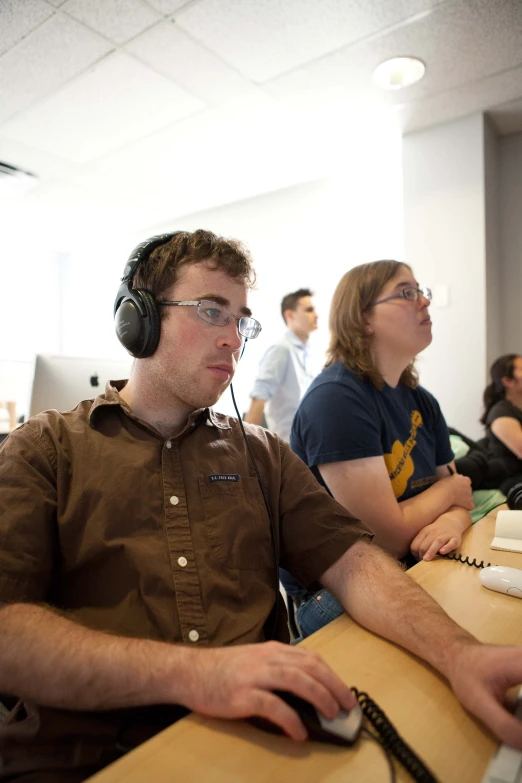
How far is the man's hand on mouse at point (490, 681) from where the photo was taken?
539mm

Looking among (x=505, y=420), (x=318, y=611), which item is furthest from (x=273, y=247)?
(x=318, y=611)

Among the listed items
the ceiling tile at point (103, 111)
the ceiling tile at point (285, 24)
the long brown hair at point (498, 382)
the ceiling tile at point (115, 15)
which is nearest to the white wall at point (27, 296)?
the ceiling tile at point (103, 111)

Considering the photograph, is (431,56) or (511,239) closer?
(431,56)

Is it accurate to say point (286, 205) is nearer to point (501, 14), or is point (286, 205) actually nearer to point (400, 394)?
point (501, 14)

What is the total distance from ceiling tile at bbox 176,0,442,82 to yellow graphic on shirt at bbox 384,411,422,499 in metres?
1.96

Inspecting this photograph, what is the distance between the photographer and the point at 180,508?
88 centimetres

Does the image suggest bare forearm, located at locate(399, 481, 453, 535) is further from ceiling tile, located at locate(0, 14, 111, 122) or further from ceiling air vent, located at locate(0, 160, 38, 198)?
ceiling air vent, located at locate(0, 160, 38, 198)

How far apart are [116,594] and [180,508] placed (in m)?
0.17

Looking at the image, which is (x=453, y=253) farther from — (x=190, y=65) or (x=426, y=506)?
(x=426, y=506)

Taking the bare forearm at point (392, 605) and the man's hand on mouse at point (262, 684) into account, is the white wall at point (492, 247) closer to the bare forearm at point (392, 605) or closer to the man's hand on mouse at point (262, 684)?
the bare forearm at point (392, 605)

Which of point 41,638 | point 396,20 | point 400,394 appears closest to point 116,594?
point 41,638

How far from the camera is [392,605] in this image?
78 cm

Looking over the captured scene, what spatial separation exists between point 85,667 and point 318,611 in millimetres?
543

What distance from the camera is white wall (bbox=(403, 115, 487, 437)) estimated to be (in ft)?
10.2
